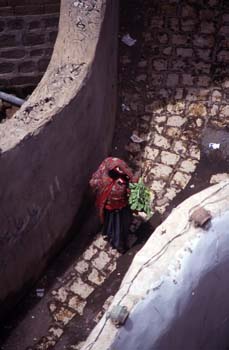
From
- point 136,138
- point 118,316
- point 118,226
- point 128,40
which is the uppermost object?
point 128,40

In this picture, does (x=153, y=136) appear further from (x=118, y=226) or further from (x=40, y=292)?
(x=40, y=292)

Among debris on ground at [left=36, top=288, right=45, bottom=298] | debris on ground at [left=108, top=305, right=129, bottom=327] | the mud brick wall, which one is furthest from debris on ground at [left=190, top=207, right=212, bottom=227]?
the mud brick wall

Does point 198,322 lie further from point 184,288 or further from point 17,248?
point 17,248

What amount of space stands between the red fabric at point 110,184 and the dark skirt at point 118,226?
133mm

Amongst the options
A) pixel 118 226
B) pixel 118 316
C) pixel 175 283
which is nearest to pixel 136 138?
pixel 118 226

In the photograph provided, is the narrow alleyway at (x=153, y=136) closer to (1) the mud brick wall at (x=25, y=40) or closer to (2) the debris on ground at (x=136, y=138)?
(2) the debris on ground at (x=136, y=138)

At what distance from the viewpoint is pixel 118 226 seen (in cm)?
594

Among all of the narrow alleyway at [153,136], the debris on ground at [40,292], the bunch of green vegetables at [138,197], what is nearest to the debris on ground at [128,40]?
the narrow alleyway at [153,136]

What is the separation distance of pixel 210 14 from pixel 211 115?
1186 millimetres

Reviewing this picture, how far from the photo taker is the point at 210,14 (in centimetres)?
720

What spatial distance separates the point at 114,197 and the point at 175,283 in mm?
1939

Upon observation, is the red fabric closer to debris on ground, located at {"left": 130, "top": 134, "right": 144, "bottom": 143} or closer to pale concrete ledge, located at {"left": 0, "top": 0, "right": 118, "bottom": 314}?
pale concrete ledge, located at {"left": 0, "top": 0, "right": 118, "bottom": 314}

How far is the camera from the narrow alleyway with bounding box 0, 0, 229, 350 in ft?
18.9

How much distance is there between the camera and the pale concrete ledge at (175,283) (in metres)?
3.71
